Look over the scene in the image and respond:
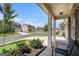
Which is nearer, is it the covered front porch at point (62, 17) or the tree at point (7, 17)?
the tree at point (7, 17)

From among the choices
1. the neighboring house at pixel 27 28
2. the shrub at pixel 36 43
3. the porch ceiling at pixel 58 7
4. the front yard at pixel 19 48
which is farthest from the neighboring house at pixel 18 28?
the porch ceiling at pixel 58 7

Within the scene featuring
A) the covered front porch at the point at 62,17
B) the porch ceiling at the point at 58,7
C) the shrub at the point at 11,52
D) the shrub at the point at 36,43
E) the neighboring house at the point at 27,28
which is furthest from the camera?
the covered front porch at the point at 62,17

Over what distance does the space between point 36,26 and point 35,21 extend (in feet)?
0.43

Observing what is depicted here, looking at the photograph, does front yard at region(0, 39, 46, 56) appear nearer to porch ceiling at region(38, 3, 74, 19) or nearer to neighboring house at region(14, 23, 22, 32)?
neighboring house at region(14, 23, 22, 32)

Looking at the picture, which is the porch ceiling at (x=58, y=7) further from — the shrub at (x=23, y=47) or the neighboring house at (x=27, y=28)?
the shrub at (x=23, y=47)

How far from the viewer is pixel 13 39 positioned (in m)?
4.66

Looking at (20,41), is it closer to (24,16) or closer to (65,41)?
(24,16)

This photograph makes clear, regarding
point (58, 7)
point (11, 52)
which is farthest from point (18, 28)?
point (58, 7)

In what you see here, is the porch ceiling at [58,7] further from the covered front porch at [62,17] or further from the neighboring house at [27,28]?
the neighboring house at [27,28]

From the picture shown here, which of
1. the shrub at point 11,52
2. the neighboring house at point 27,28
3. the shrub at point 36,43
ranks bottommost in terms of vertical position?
the shrub at point 11,52

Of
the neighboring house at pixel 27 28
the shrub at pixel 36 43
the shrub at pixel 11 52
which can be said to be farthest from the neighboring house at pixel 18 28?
A: the shrub at pixel 36 43

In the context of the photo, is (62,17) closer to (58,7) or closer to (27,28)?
(58,7)

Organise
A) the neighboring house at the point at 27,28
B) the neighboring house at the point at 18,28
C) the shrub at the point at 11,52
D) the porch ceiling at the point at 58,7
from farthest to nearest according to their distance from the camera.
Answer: the porch ceiling at the point at 58,7 < the neighboring house at the point at 27,28 < the neighboring house at the point at 18,28 < the shrub at the point at 11,52

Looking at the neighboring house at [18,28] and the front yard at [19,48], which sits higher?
the neighboring house at [18,28]
